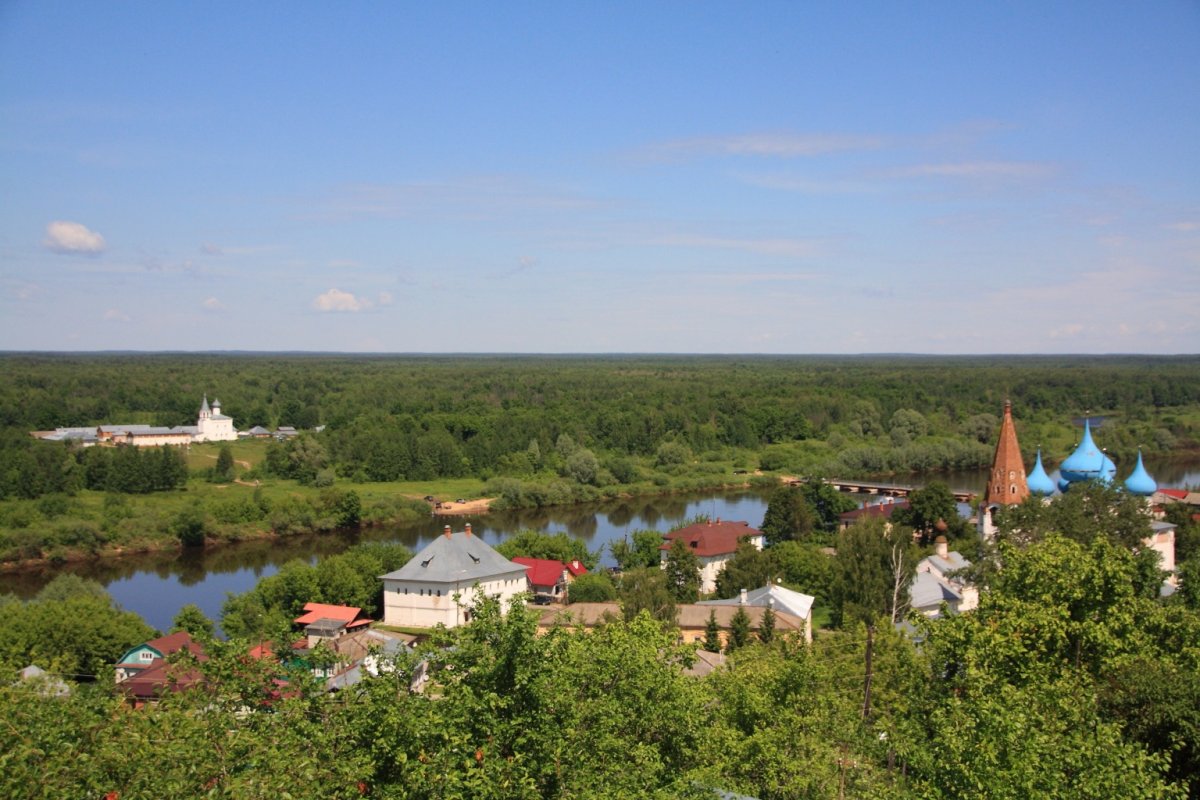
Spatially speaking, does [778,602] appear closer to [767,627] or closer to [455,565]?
[767,627]

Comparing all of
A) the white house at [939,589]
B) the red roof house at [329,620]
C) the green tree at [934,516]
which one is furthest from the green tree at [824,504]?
the red roof house at [329,620]

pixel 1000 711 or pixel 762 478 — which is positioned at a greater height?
pixel 1000 711

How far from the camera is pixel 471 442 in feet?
200

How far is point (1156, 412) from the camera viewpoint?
275 ft

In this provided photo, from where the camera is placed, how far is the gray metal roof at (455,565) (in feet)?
82.0

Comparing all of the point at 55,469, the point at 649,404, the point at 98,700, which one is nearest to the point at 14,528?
the point at 55,469

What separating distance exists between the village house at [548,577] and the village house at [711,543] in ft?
10.6

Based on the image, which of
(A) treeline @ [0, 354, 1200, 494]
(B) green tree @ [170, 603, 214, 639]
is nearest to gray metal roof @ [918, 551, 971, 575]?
(B) green tree @ [170, 603, 214, 639]

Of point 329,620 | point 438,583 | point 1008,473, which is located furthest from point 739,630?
point 1008,473

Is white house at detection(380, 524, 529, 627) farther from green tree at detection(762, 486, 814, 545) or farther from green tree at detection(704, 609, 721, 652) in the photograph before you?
green tree at detection(762, 486, 814, 545)

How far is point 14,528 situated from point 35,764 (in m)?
36.3

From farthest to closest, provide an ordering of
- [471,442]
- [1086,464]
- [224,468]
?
[471,442]
[224,468]
[1086,464]

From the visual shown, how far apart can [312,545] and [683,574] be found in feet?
63.9

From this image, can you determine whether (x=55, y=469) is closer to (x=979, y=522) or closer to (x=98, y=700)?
(x=979, y=522)
